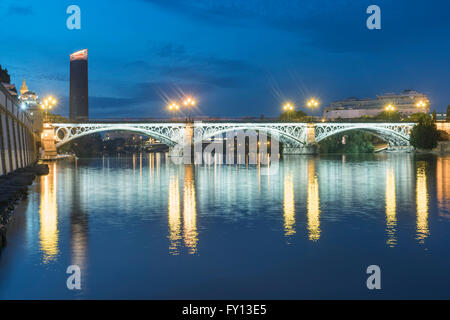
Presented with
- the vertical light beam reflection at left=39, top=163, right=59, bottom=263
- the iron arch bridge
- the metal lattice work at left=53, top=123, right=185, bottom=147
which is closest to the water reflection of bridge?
the vertical light beam reflection at left=39, top=163, right=59, bottom=263

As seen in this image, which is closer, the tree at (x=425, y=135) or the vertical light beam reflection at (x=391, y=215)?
the vertical light beam reflection at (x=391, y=215)

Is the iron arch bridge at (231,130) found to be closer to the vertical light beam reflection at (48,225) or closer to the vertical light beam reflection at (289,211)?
the vertical light beam reflection at (48,225)

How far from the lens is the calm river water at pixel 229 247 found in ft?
38.3

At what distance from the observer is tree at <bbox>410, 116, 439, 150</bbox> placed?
384 ft

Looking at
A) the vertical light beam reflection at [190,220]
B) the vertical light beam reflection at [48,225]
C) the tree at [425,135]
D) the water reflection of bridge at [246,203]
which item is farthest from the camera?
the tree at [425,135]

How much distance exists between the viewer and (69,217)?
72.8ft

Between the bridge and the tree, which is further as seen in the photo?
the tree

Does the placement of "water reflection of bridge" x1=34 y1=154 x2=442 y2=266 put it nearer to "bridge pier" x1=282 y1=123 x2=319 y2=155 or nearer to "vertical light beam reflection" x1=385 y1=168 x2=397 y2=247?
"vertical light beam reflection" x1=385 y1=168 x2=397 y2=247

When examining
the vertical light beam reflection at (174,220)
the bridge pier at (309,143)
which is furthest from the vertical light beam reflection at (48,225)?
the bridge pier at (309,143)

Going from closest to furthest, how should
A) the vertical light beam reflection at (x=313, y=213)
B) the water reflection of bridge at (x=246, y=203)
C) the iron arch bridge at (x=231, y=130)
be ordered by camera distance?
the water reflection of bridge at (x=246, y=203)
the vertical light beam reflection at (x=313, y=213)
the iron arch bridge at (x=231, y=130)

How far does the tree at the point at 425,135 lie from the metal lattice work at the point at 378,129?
874cm

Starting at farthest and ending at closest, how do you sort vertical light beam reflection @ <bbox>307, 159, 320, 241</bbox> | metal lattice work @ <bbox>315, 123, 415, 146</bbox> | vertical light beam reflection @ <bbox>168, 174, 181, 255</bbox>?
metal lattice work @ <bbox>315, 123, 415, 146</bbox>
vertical light beam reflection @ <bbox>307, 159, 320, 241</bbox>
vertical light beam reflection @ <bbox>168, 174, 181, 255</bbox>

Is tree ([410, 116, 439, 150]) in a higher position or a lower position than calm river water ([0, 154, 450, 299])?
higher

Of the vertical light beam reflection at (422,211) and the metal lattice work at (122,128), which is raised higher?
the metal lattice work at (122,128)
